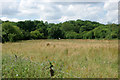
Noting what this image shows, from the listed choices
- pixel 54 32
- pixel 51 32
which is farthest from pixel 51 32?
pixel 54 32

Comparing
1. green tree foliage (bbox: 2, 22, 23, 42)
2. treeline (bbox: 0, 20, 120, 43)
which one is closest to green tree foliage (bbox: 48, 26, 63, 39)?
treeline (bbox: 0, 20, 120, 43)

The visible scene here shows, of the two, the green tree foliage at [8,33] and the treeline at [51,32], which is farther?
the treeline at [51,32]

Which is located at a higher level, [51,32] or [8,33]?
[51,32]

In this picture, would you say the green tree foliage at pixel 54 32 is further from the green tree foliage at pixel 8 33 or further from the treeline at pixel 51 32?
the green tree foliage at pixel 8 33

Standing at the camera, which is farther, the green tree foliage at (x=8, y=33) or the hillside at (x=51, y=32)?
the hillside at (x=51, y=32)

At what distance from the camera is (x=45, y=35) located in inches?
1628

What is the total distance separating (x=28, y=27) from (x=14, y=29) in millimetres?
20203

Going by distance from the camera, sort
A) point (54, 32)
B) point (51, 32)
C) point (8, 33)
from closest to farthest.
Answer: point (8, 33), point (54, 32), point (51, 32)

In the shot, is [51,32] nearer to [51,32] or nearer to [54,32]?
[51,32]

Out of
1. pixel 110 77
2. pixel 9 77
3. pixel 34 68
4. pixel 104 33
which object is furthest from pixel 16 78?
pixel 104 33

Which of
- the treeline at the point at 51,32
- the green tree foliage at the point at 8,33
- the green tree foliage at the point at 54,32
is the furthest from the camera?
the green tree foliage at the point at 54,32

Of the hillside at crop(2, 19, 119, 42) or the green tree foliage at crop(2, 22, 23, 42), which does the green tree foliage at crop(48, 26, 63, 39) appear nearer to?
the hillside at crop(2, 19, 119, 42)

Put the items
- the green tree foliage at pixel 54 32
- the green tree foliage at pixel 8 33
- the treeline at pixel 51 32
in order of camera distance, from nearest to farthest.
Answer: the green tree foliage at pixel 8 33 < the treeline at pixel 51 32 < the green tree foliage at pixel 54 32

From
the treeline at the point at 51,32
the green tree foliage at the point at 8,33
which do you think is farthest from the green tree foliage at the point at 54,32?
the green tree foliage at the point at 8,33
